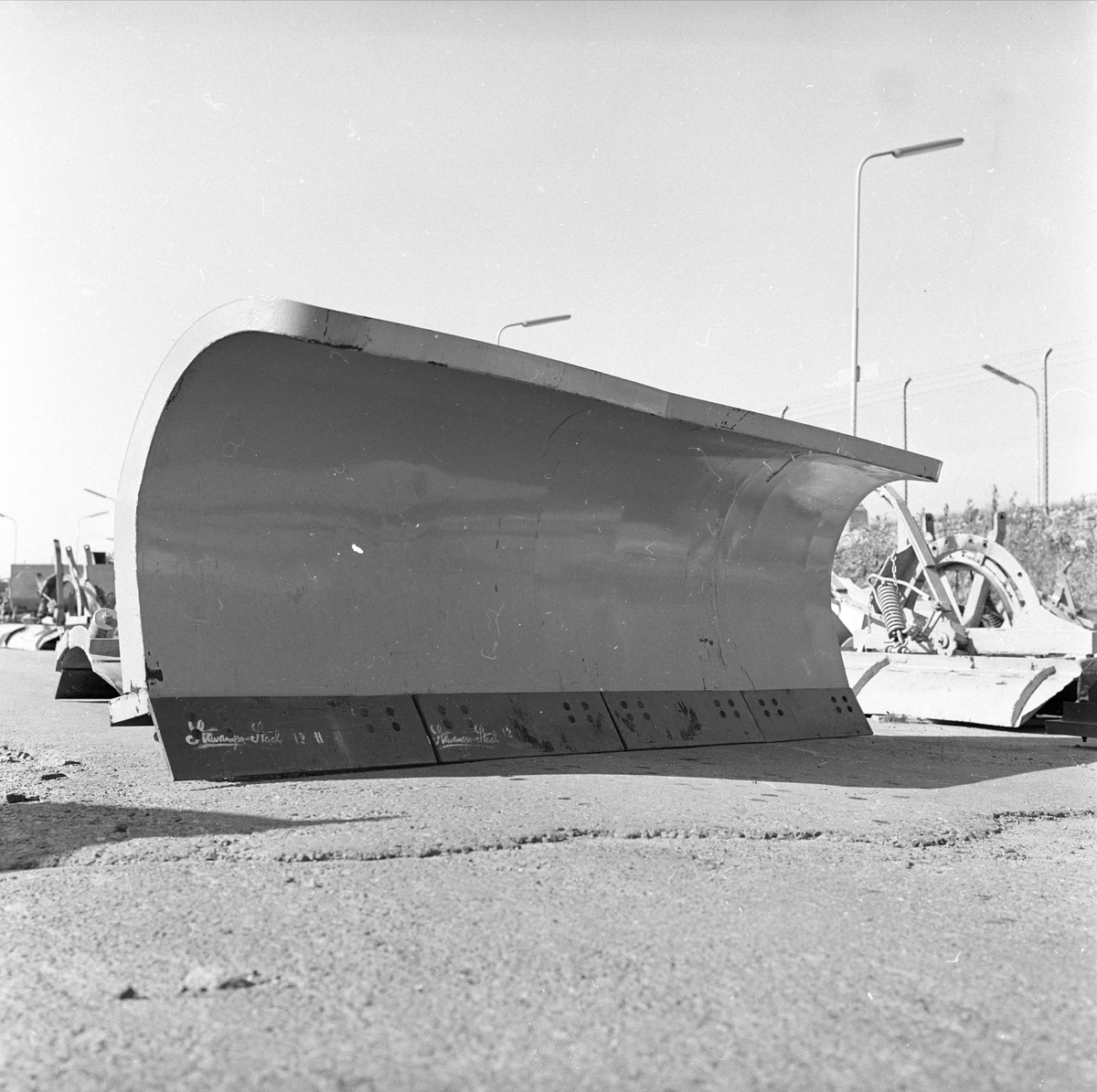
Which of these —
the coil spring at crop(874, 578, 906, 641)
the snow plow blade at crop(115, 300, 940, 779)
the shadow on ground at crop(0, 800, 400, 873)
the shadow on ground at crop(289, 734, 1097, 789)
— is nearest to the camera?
the shadow on ground at crop(0, 800, 400, 873)

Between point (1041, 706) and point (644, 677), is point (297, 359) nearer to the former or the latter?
point (644, 677)

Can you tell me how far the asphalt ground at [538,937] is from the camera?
1891 mm

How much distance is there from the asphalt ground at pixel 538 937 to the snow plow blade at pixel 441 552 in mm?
540

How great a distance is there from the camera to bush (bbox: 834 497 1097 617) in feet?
75.8

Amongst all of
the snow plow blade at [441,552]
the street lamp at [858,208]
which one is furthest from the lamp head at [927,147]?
the snow plow blade at [441,552]

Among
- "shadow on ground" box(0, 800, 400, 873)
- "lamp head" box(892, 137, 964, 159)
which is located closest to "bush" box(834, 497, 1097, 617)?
"lamp head" box(892, 137, 964, 159)

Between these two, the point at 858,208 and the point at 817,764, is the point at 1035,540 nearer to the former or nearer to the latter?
the point at 858,208

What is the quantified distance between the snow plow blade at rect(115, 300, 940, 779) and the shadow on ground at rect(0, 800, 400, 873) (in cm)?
52

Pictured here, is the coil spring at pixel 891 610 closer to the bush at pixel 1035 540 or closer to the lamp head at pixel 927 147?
the lamp head at pixel 927 147

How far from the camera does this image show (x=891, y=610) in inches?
440

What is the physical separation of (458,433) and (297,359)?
1.00 metres

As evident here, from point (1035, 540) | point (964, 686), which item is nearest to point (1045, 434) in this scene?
point (1035, 540)

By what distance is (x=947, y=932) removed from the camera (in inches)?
106

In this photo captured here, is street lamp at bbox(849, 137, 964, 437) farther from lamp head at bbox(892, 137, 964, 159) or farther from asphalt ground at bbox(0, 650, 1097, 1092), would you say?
asphalt ground at bbox(0, 650, 1097, 1092)
